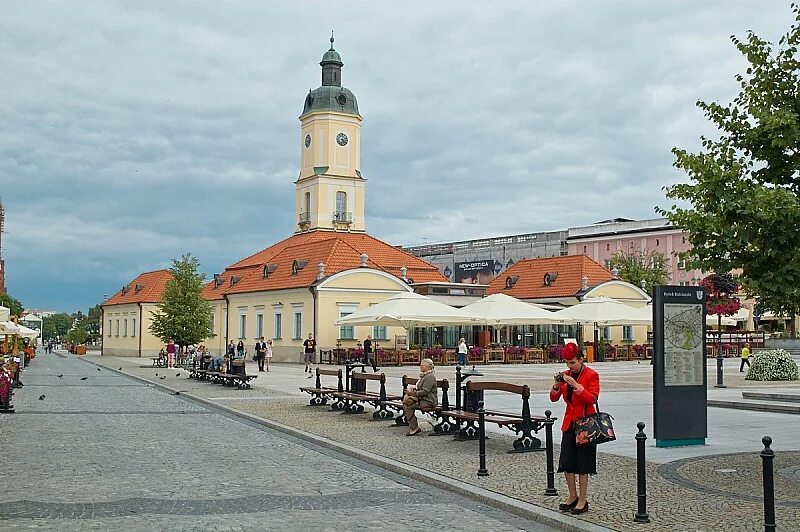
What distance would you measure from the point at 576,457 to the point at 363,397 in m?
11.0

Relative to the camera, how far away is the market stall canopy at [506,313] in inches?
1730

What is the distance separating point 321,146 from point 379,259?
14.2 meters

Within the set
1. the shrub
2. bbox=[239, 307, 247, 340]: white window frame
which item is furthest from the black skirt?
bbox=[239, 307, 247, 340]: white window frame

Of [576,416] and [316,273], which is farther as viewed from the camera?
[316,273]

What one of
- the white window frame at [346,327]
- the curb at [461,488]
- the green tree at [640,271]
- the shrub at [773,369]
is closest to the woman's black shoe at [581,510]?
the curb at [461,488]

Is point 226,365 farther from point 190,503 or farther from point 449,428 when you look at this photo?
point 190,503

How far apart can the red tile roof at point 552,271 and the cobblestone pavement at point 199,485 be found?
1754 inches

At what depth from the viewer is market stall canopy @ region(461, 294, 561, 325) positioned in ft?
144

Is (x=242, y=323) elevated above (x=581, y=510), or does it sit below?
above

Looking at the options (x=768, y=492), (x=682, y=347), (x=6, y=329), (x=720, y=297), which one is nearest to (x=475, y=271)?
(x=720, y=297)

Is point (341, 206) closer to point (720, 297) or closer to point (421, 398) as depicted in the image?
point (720, 297)

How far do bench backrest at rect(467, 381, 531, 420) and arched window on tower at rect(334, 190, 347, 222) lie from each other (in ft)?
185

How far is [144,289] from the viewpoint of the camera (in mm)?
82000

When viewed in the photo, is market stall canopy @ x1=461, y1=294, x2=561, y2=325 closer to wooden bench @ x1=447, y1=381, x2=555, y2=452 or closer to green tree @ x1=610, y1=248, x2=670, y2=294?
wooden bench @ x1=447, y1=381, x2=555, y2=452
